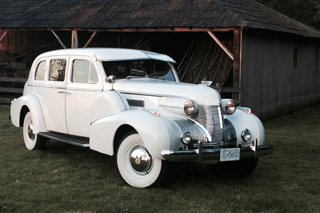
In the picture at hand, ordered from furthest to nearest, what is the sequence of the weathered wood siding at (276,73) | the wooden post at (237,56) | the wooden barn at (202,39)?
the weathered wood siding at (276,73) < the wooden barn at (202,39) < the wooden post at (237,56)

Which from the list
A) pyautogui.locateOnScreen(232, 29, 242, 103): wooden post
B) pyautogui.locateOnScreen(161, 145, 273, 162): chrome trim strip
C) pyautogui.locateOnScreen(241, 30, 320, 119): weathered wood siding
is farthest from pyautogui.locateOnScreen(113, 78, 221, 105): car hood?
pyautogui.locateOnScreen(241, 30, 320, 119): weathered wood siding

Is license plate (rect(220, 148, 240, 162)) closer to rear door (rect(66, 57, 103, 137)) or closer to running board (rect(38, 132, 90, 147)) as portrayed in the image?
running board (rect(38, 132, 90, 147))

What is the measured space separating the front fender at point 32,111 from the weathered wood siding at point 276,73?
6769 mm

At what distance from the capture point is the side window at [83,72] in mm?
6945

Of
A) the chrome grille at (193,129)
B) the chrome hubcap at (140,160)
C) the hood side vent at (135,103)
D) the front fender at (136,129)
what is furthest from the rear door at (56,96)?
the chrome grille at (193,129)

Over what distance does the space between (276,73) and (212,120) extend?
34.4ft

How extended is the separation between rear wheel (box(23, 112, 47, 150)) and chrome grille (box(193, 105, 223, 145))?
3.31 metres

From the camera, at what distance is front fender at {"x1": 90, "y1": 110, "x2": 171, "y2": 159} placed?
552 centimetres

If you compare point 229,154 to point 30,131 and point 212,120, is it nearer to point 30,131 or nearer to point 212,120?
point 212,120

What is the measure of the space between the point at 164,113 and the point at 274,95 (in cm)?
1023

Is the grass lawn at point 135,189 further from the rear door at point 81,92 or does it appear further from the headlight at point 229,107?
the headlight at point 229,107

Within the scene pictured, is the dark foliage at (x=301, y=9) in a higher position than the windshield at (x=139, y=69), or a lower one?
higher

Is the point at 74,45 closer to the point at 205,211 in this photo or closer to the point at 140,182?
the point at 140,182

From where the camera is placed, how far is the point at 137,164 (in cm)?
590
